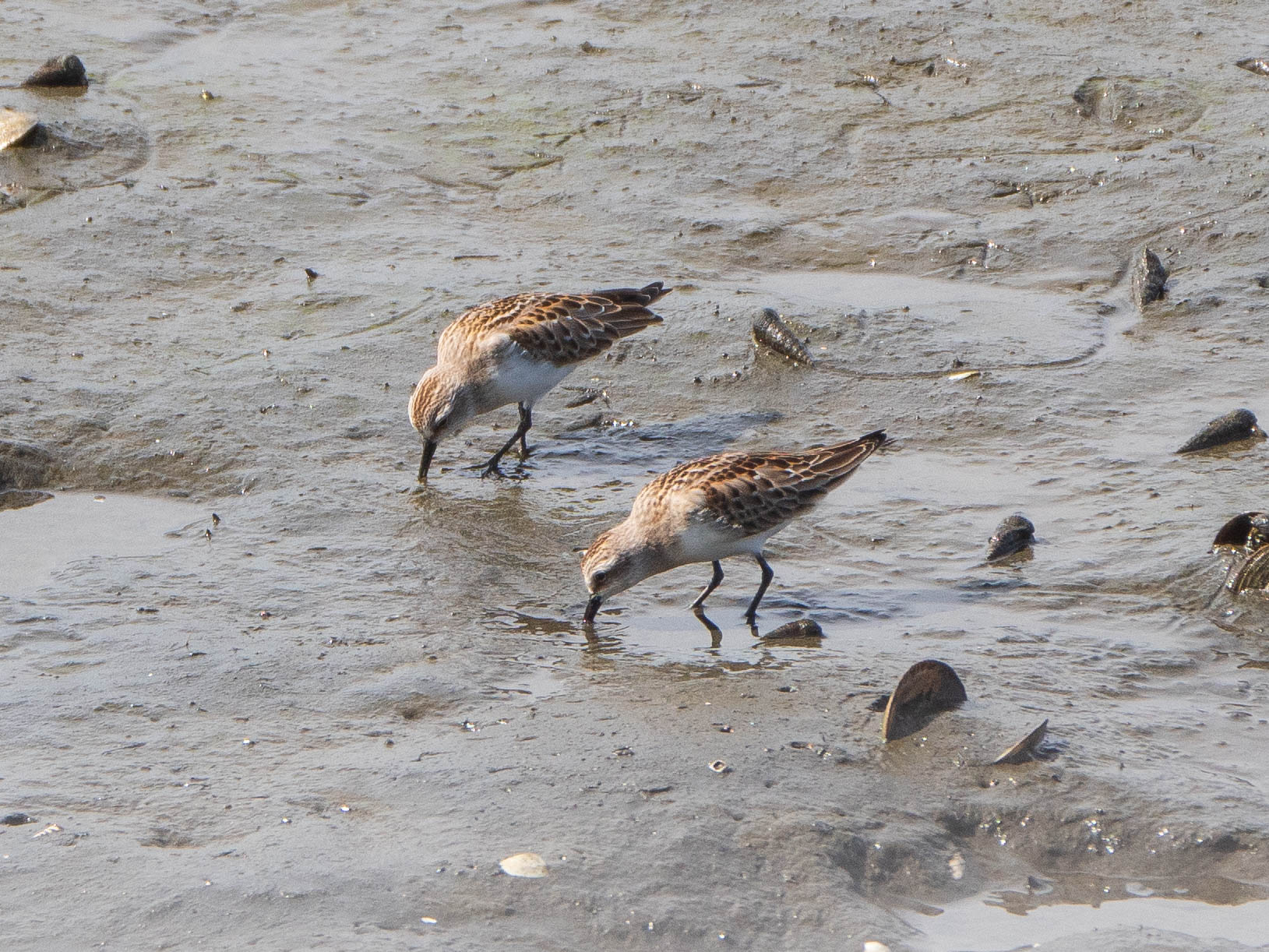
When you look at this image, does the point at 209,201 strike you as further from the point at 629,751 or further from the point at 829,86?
the point at 629,751

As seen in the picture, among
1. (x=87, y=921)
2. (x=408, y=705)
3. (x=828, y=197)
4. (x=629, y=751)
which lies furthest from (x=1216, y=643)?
(x=828, y=197)

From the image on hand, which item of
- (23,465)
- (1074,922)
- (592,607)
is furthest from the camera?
(23,465)

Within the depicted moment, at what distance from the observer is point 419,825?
5.23 m

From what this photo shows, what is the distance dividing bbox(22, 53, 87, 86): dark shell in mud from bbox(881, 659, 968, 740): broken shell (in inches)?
399

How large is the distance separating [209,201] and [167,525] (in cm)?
450

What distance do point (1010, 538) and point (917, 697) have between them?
1.74m

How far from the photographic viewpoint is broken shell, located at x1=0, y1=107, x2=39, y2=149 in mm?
11992

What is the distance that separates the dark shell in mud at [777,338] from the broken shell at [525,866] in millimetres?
5005

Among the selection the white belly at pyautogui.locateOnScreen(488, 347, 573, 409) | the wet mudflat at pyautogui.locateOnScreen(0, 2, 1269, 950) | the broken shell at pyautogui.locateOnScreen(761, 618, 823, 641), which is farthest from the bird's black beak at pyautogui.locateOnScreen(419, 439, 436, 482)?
the broken shell at pyautogui.locateOnScreen(761, 618, 823, 641)

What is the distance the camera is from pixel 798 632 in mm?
6688

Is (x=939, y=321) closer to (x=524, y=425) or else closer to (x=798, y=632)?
(x=524, y=425)

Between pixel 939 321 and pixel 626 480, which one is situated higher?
pixel 939 321

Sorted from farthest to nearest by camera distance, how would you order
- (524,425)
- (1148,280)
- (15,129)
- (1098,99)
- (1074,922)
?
(1098,99)
(15,129)
(1148,280)
(524,425)
(1074,922)

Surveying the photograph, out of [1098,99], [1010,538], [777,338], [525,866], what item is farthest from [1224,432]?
[1098,99]
